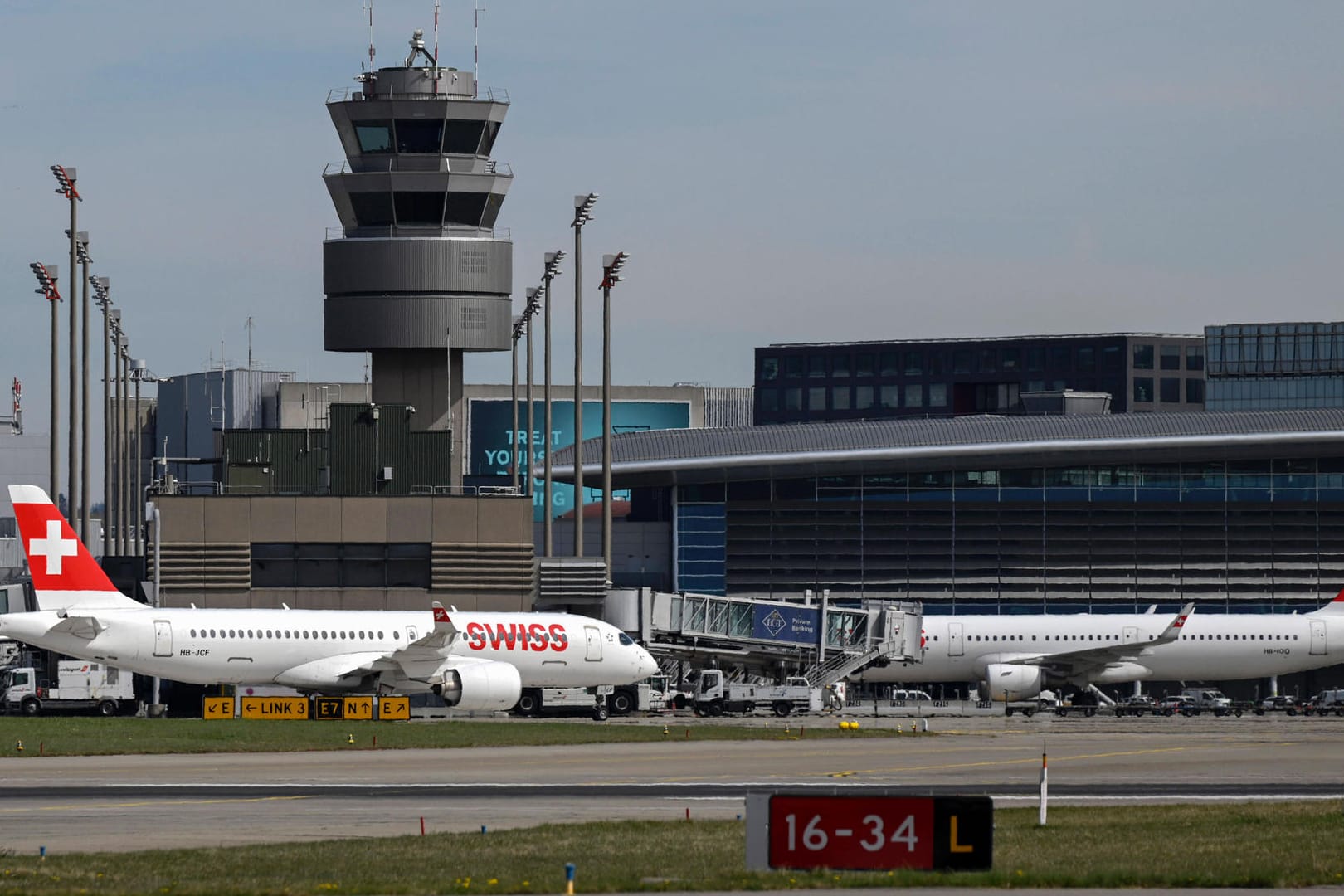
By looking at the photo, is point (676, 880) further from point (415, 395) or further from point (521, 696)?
point (415, 395)

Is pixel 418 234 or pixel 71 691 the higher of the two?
pixel 418 234

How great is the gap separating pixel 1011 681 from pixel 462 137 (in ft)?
122

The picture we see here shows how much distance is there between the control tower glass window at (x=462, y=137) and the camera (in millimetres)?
95750

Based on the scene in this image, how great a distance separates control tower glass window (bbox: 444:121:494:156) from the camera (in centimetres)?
9575

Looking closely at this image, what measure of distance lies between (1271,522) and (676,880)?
97.5 m

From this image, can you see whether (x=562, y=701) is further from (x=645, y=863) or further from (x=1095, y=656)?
(x=645, y=863)

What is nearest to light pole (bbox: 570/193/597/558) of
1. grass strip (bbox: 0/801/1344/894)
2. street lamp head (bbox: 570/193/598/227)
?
street lamp head (bbox: 570/193/598/227)

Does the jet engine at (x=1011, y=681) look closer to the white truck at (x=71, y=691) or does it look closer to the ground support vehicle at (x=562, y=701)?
the ground support vehicle at (x=562, y=701)

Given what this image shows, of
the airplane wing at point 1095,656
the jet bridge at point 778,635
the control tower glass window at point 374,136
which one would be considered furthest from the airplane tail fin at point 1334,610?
the control tower glass window at point 374,136

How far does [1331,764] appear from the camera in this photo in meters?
47.1

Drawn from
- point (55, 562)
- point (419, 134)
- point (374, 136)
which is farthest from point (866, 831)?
point (374, 136)

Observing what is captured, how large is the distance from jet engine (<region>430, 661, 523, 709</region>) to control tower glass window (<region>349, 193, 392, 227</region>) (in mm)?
38187

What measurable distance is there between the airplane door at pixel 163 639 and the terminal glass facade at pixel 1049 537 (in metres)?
59.1

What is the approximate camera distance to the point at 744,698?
239 ft
